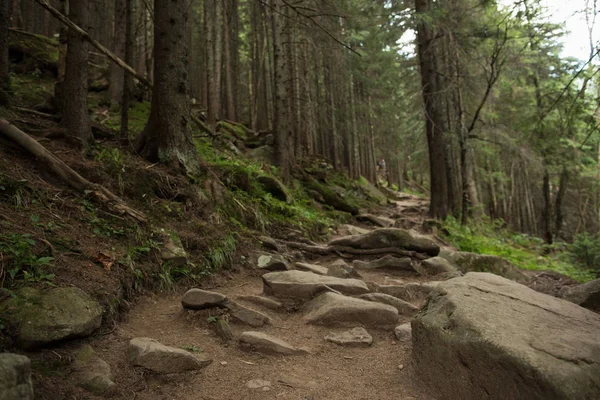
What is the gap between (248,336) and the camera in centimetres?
364

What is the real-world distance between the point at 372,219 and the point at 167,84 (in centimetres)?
826

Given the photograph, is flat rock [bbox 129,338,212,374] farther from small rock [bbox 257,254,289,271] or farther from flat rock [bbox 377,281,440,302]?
flat rock [bbox 377,281,440,302]

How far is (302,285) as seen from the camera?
4.85 meters

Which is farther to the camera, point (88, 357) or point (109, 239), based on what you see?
point (109, 239)

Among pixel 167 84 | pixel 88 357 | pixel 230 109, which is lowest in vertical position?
pixel 88 357

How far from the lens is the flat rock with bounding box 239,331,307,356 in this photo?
3.57 metres

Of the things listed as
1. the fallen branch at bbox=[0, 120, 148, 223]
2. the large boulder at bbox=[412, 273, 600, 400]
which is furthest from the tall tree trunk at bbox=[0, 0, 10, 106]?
the large boulder at bbox=[412, 273, 600, 400]

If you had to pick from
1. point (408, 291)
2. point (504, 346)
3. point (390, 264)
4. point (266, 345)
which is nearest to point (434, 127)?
point (390, 264)

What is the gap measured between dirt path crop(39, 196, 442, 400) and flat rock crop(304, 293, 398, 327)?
108 millimetres

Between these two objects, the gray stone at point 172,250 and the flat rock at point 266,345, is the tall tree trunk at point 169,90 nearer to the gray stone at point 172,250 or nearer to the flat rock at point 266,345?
the gray stone at point 172,250

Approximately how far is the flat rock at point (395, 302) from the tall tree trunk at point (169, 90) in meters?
3.70

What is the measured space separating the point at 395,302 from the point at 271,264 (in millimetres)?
2111

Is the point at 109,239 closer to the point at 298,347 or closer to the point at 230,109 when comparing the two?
the point at 298,347

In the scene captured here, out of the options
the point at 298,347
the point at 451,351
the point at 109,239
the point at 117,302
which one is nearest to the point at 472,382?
the point at 451,351
